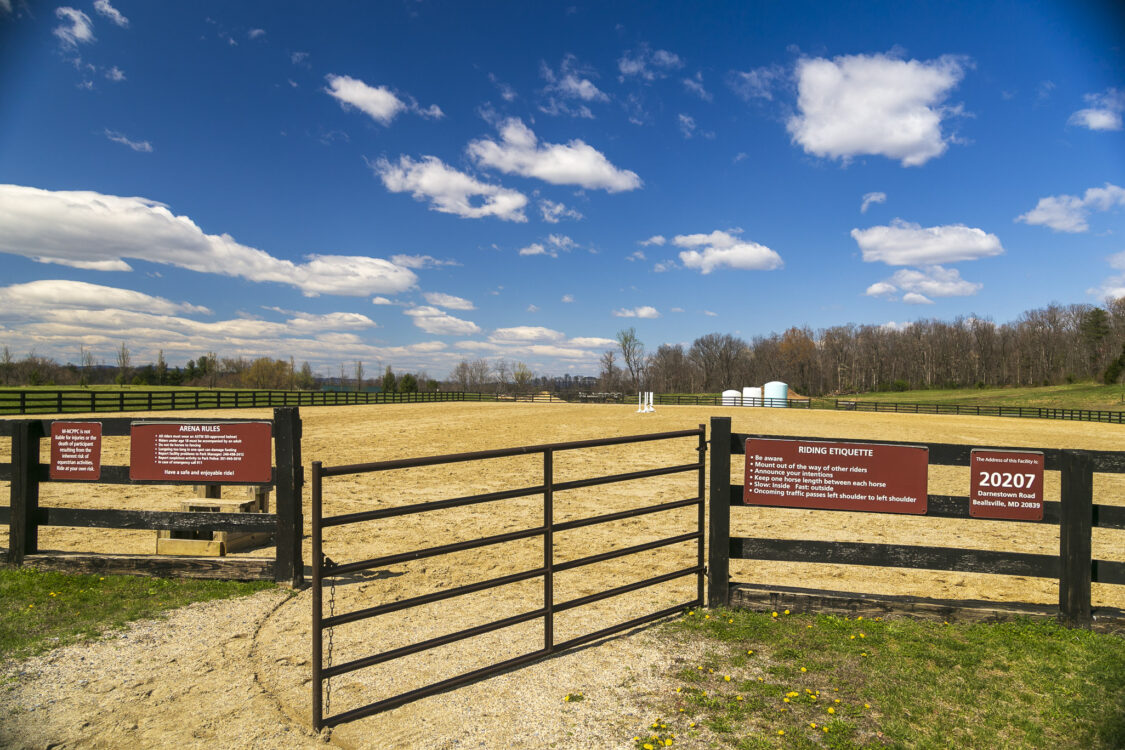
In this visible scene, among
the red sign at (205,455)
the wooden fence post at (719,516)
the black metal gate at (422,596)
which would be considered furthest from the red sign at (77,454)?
the wooden fence post at (719,516)

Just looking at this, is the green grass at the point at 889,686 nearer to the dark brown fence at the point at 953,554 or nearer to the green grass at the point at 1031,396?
the dark brown fence at the point at 953,554

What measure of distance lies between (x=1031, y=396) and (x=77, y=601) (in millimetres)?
97199

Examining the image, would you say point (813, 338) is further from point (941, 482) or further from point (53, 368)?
point (53, 368)

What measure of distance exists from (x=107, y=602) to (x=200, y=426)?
1635mm

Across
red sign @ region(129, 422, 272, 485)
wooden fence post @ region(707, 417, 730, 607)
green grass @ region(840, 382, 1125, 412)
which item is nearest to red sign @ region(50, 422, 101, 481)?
red sign @ region(129, 422, 272, 485)

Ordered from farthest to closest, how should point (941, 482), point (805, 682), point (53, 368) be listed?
1. point (53, 368)
2. point (941, 482)
3. point (805, 682)

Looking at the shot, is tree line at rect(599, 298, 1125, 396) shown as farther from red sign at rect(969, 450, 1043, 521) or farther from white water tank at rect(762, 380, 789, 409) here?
red sign at rect(969, 450, 1043, 521)

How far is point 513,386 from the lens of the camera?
10350cm

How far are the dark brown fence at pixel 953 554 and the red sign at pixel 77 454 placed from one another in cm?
590

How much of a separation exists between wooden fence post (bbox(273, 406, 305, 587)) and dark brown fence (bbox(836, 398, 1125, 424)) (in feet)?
207

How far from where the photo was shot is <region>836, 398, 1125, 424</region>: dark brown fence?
2042 inches

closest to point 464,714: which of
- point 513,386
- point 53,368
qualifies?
point 513,386

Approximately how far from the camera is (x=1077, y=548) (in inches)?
168

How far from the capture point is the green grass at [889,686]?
3.15 meters
